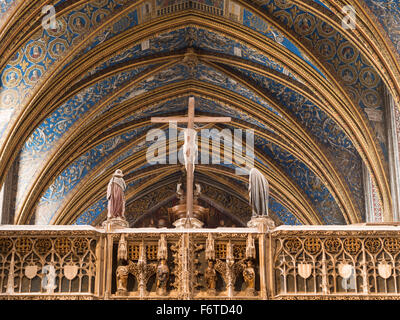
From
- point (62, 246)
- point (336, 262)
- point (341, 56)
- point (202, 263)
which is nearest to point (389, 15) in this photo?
point (341, 56)

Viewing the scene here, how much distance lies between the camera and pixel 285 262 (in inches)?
445

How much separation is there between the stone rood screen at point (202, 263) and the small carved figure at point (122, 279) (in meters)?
0.01

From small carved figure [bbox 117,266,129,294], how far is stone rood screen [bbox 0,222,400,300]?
0.5 inches

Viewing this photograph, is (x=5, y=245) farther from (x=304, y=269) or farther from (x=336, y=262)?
(x=336, y=262)

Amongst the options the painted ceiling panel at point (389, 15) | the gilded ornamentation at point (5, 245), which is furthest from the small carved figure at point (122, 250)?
the painted ceiling panel at point (389, 15)

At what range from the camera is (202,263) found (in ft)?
37.4

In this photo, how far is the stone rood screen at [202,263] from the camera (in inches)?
439

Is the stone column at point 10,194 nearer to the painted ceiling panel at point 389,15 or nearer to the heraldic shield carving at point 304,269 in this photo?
the painted ceiling panel at point 389,15

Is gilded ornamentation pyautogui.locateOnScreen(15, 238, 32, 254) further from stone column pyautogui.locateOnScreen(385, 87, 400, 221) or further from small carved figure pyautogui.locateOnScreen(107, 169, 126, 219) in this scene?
stone column pyautogui.locateOnScreen(385, 87, 400, 221)

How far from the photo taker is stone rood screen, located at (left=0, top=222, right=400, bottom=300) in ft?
36.6

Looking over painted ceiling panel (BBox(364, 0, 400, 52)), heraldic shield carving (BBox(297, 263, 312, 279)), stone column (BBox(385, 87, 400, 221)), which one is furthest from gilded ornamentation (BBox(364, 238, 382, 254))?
stone column (BBox(385, 87, 400, 221))

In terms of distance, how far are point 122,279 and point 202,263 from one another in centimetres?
114

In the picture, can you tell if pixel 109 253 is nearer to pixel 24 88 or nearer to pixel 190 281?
pixel 190 281

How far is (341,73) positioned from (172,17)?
13.8 ft
